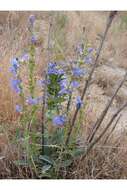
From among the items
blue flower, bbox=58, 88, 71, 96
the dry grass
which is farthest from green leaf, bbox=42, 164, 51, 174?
blue flower, bbox=58, 88, 71, 96

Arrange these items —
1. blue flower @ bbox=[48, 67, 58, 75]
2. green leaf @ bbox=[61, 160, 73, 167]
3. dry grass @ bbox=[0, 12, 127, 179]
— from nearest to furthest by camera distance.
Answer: blue flower @ bbox=[48, 67, 58, 75], green leaf @ bbox=[61, 160, 73, 167], dry grass @ bbox=[0, 12, 127, 179]

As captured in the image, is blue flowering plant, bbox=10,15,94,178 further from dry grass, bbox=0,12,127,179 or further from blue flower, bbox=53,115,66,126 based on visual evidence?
dry grass, bbox=0,12,127,179

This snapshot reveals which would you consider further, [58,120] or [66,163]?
[66,163]

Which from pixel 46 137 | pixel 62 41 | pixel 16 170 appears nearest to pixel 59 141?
pixel 46 137

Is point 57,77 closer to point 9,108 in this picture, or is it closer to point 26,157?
point 26,157

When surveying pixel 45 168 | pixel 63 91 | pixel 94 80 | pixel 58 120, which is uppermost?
pixel 63 91

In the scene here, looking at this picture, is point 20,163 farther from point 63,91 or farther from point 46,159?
point 63,91

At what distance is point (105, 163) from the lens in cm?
277

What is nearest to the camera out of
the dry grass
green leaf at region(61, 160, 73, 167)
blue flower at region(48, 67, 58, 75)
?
blue flower at region(48, 67, 58, 75)

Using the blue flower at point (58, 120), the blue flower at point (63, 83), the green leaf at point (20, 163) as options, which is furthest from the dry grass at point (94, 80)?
the blue flower at point (63, 83)

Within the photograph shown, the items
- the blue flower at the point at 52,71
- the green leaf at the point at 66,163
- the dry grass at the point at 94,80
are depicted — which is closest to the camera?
the blue flower at the point at 52,71

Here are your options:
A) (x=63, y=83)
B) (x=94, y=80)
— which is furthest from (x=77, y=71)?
(x=94, y=80)

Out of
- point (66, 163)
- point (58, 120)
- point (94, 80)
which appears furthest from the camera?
point (94, 80)

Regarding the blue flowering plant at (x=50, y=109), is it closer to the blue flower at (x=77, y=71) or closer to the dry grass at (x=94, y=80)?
the blue flower at (x=77, y=71)
